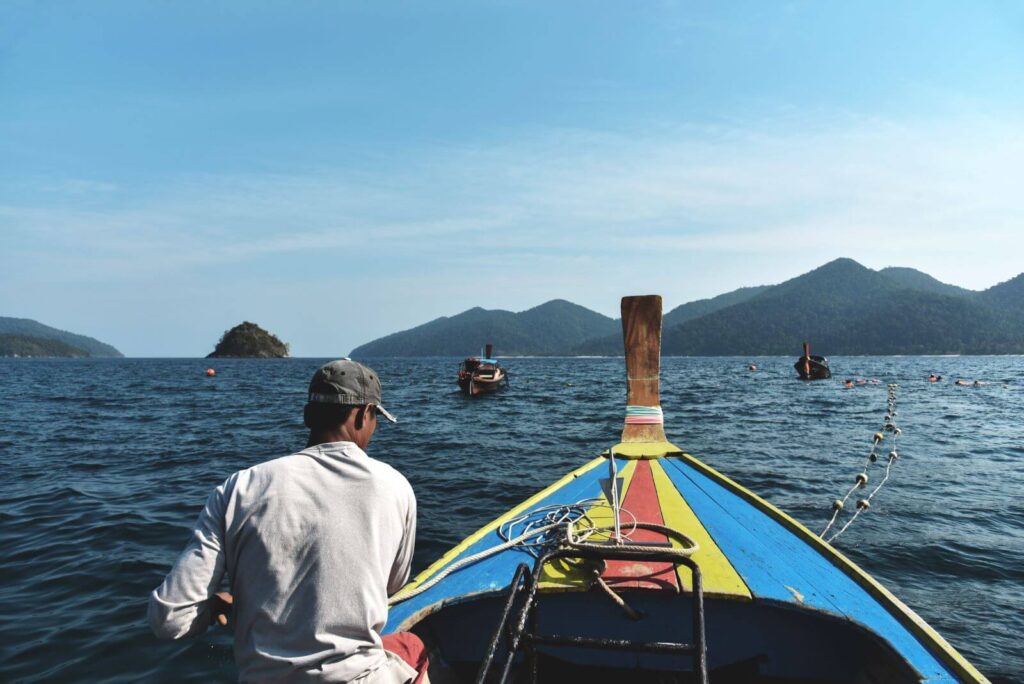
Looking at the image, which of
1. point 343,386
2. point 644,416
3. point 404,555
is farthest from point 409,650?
point 644,416

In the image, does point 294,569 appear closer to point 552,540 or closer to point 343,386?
point 343,386

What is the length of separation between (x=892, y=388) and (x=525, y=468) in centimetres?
3259

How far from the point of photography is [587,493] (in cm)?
604

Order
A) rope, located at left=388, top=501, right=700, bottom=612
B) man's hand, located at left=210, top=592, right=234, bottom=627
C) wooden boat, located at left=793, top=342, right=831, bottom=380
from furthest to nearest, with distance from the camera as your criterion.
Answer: wooden boat, located at left=793, top=342, right=831, bottom=380, rope, located at left=388, top=501, right=700, bottom=612, man's hand, located at left=210, top=592, right=234, bottom=627

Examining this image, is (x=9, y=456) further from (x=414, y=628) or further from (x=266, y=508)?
(x=266, y=508)

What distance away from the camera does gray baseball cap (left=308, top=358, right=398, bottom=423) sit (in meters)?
2.18

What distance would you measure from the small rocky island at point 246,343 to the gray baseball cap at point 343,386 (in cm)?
17817

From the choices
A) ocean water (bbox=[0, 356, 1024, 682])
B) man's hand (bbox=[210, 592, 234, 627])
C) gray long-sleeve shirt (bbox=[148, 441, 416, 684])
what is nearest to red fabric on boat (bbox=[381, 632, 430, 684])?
gray long-sleeve shirt (bbox=[148, 441, 416, 684])

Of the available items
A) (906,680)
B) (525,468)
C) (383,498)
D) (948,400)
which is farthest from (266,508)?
(948,400)

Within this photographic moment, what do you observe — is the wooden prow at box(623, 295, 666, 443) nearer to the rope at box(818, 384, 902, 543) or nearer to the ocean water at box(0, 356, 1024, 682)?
the rope at box(818, 384, 902, 543)

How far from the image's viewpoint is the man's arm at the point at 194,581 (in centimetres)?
176

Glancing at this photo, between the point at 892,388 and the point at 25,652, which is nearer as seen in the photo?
the point at 25,652

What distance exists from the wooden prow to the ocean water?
10.6 feet

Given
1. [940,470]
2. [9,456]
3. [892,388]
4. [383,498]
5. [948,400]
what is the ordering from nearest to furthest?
[383,498] < [940,470] < [9,456] < [948,400] < [892,388]
